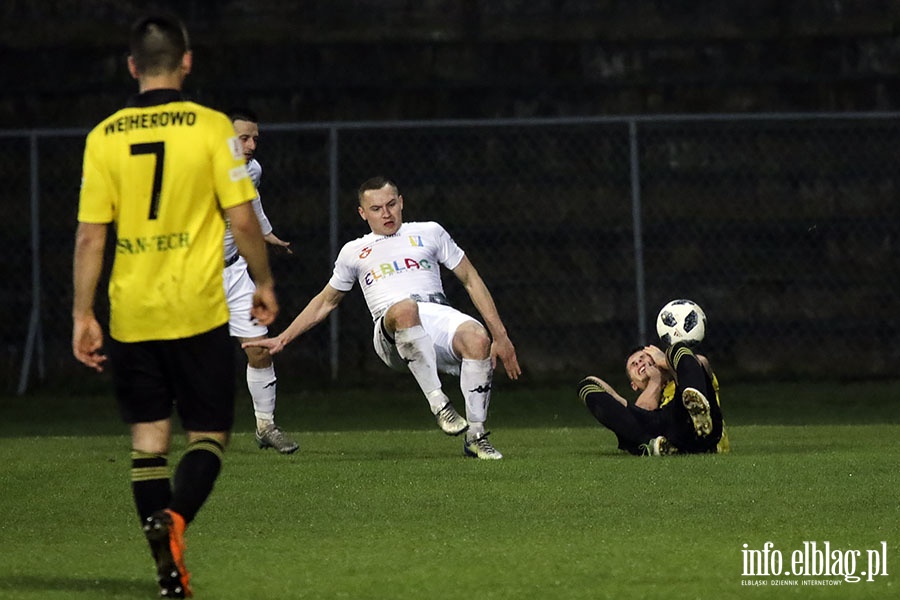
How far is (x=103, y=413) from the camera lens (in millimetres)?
12750

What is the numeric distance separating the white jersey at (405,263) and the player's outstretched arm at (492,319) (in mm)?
180

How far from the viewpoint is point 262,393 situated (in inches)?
377

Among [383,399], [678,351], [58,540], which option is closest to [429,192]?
[383,399]

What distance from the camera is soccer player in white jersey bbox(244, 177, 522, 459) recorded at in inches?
341

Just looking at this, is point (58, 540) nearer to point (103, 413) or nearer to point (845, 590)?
point (845, 590)

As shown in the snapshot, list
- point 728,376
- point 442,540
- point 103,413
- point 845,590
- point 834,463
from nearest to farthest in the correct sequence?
point 845,590 < point 442,540 < point 834,463 < point 103,413 < point 728,376

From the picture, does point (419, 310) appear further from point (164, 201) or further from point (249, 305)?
point (164, 201)

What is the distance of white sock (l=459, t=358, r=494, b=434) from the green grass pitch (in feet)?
0.89

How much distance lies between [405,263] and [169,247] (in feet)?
13.6

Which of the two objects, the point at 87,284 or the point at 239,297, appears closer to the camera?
the point at 87,284

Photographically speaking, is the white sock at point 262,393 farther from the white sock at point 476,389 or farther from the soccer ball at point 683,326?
the soccer ball at point 683,326

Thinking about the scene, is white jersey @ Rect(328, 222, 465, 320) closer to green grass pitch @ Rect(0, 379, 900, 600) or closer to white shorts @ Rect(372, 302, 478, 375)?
white shorts @ Rect(372, 302, 478, 375)

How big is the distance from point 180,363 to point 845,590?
2.04m

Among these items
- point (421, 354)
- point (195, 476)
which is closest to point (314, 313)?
point (421, 354)
